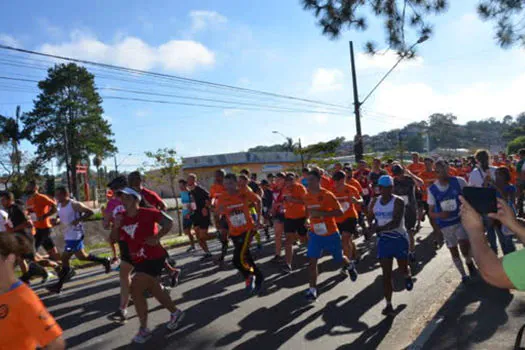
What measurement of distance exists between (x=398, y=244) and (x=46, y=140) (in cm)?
5070

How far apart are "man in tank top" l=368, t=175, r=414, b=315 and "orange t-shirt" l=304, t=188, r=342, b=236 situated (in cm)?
78

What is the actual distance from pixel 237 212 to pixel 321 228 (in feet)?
4.64

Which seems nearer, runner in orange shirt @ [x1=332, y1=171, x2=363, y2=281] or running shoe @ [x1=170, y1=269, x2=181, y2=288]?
running shoe @ [x1=170, y1=269, x2=181, y2=288]

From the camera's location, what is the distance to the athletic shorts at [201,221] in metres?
10.1

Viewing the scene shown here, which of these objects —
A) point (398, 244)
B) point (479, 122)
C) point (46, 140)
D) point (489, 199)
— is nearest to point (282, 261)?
point (398, 244)

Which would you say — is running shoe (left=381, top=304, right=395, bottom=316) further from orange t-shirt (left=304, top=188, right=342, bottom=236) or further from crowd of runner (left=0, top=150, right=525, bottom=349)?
orange t-shirt (left=304, top=188, right=342, bottom=236)

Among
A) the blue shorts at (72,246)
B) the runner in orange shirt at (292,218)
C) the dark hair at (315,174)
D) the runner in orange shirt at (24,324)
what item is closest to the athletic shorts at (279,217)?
the runner in orange shirt at (292,218)

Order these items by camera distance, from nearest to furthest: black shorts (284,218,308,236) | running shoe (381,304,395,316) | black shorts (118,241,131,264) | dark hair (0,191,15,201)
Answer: running shoe (381,304,395,316) → black shorts (118,241,131,264) → black shorts (284,218,308,236) → dark hair (0,191,15,201)

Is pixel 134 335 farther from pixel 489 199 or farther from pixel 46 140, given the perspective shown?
pixel 46 140

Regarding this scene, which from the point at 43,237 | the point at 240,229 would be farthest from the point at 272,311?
the point at 43,237

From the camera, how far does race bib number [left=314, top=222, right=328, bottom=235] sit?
6465mm

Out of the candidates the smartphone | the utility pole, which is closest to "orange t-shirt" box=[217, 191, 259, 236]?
the smartphone

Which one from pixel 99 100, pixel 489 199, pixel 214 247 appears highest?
pixel 99 100

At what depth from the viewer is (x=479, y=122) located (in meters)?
158
